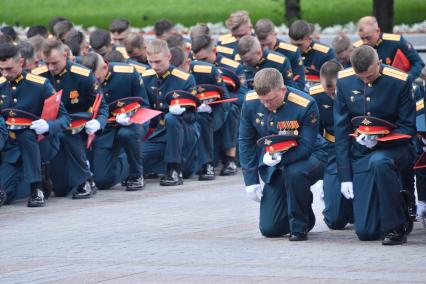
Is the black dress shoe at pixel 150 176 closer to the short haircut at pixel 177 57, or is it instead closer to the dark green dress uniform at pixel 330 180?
the short haircut at pixel 177 57

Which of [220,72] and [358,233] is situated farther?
[220,72]

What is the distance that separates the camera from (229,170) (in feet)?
54.1

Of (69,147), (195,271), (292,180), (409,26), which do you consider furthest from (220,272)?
(409,26)

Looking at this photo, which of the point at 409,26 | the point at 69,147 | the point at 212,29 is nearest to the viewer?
the point at 69,147

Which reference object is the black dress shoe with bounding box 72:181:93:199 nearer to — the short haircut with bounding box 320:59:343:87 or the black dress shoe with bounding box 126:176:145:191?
the black dress shoe with bounding box 126:176:145:191

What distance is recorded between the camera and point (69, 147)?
14.5 meters

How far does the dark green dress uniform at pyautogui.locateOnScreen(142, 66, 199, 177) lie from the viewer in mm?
15406

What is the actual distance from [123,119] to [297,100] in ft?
13.7

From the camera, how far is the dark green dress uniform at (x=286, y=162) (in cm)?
1110

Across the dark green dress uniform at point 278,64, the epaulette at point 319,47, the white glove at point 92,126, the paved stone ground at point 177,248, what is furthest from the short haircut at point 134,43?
the paved stone ground at point 177,248

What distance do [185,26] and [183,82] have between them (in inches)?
536

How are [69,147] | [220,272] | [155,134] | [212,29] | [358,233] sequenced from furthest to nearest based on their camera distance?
[212,29], [155,134], [69,147], [358,233], [220,272]

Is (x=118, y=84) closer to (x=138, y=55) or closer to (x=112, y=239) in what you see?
(x=138, y=55)

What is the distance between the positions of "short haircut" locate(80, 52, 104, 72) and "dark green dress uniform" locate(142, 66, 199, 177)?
883 millimetres
